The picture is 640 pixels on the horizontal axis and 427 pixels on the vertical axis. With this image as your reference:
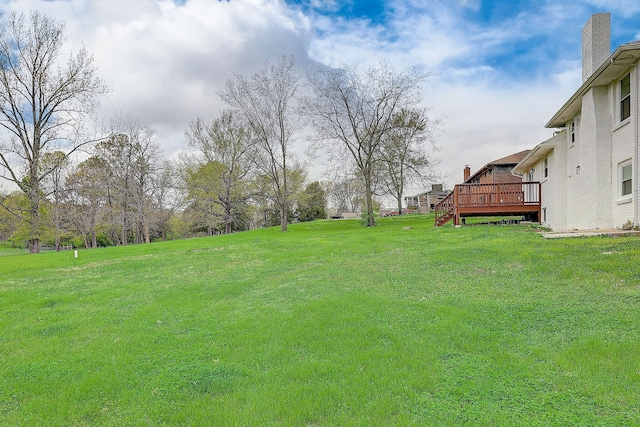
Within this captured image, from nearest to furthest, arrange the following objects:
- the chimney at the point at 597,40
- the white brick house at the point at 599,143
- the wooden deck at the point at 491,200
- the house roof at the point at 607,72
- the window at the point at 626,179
→ the house roof at the point at 607,72 < the white brick house at the point at 599,143 < the window at the point at 626,179 < the chimney at the point at 597,40 < the wooden deck at the point at 491,200

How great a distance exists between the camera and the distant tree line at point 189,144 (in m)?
21.9

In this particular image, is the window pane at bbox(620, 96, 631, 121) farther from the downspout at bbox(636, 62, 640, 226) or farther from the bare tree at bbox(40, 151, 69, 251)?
the bare tree at bbox(40, 151, 69, 251)

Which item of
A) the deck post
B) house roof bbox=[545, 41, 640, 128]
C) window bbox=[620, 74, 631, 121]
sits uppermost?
house roof bbox=[545, 41, 640, 128]

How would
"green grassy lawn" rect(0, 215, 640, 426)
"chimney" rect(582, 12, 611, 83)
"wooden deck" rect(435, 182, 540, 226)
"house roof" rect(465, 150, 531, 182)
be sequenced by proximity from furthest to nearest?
"house roof" rect(465, 150, 531, 182) → "wooden deck" rect(435, 182, 540, 226) → "chimney" rect(582, 12, 611, 83) → "green grassy lawn" rect(0, 215, 640, 426)

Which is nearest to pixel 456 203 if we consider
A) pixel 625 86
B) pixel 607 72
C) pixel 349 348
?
pixel 625 86

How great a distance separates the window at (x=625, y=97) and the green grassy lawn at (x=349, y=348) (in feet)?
15.3

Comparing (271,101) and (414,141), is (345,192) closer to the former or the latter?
(414,141)

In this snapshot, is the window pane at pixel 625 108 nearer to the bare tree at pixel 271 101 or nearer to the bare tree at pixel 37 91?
the bare tree at pixel 271 101

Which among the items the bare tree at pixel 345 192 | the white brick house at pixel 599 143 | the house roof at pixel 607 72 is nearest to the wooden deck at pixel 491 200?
the white brick house at pixel 599 143

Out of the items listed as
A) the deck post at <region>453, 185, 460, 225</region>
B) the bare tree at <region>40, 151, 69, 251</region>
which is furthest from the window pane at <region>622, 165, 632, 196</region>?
the bare tree at <region>40, 151, 69, 251</region>

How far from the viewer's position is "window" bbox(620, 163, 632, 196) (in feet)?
33.6

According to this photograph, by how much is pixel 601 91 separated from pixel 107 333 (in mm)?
14607

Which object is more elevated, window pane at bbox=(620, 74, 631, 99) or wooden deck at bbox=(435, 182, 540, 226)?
window pane at bbox=(620, 74, 631, 99)

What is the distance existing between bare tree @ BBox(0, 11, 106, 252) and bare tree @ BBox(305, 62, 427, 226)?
1415cm
